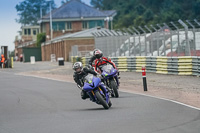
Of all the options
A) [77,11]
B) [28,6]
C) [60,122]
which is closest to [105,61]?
[60,122]

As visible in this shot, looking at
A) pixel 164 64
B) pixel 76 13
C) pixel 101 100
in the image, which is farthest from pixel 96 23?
pixel 101 100

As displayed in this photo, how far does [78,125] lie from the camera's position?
1038cm

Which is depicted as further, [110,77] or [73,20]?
[73,20]

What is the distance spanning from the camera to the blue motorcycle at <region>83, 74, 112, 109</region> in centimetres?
1317

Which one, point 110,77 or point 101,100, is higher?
point 110,77

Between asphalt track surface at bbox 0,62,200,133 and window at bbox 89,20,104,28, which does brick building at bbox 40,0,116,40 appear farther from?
asphalt track surface at bbox 0,62,200,133

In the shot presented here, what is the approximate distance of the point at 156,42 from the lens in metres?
30.1

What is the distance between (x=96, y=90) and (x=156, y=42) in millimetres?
17118

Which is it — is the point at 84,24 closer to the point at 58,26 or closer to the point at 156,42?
the point at 58,26

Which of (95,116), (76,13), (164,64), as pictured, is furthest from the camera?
(76,13)

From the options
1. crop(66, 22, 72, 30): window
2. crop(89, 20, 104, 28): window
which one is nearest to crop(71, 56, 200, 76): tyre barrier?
crop(66, 22, 72, 30): window

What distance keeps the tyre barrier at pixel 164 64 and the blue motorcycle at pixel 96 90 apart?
11.2 meters

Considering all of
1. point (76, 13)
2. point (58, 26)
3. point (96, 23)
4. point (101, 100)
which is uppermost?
point (76, 13)

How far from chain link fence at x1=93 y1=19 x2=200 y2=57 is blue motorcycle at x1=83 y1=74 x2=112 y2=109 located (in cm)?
1144
